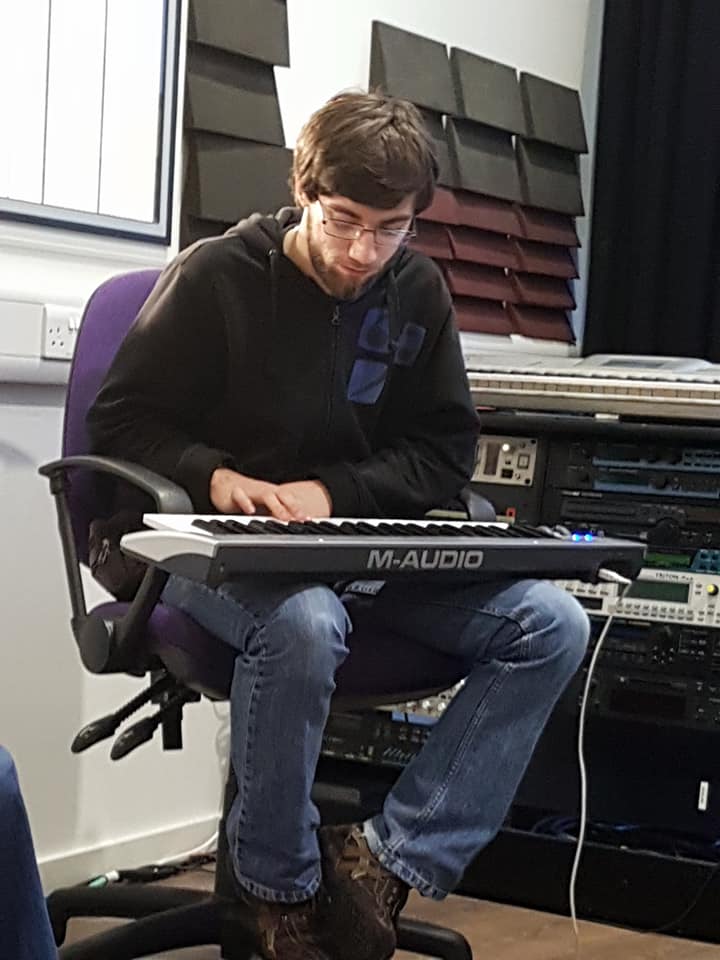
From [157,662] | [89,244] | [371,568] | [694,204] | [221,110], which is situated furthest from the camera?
[694,204]

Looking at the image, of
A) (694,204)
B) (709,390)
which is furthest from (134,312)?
(694,204)

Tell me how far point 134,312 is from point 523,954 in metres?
1.03

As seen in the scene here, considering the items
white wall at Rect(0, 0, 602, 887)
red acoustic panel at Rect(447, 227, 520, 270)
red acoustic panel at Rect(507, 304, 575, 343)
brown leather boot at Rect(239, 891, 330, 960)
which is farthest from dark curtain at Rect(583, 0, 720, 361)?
brown leather boot at Rect(239, 891, 330, 960)

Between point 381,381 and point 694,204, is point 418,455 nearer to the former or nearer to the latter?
point 381,381

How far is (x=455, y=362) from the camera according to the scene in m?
1.86

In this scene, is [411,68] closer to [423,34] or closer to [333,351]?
[423,34]

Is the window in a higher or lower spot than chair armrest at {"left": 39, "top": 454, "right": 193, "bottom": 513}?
higher

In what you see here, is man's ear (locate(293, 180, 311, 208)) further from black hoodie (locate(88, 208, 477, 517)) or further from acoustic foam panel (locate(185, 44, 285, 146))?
Result: acoustic foam panel (locate(185, 44, 285, 146))

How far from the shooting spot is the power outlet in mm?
1931

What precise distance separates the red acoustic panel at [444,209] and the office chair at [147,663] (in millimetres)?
994

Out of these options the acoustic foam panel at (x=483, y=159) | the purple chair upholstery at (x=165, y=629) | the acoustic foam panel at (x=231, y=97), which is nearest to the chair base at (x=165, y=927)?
the purple chair upholstery at (x=165, y=629)

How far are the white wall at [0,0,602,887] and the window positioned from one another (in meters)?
0.05

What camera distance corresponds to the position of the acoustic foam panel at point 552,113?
9.56ft

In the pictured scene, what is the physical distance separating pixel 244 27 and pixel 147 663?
115 centimetres
